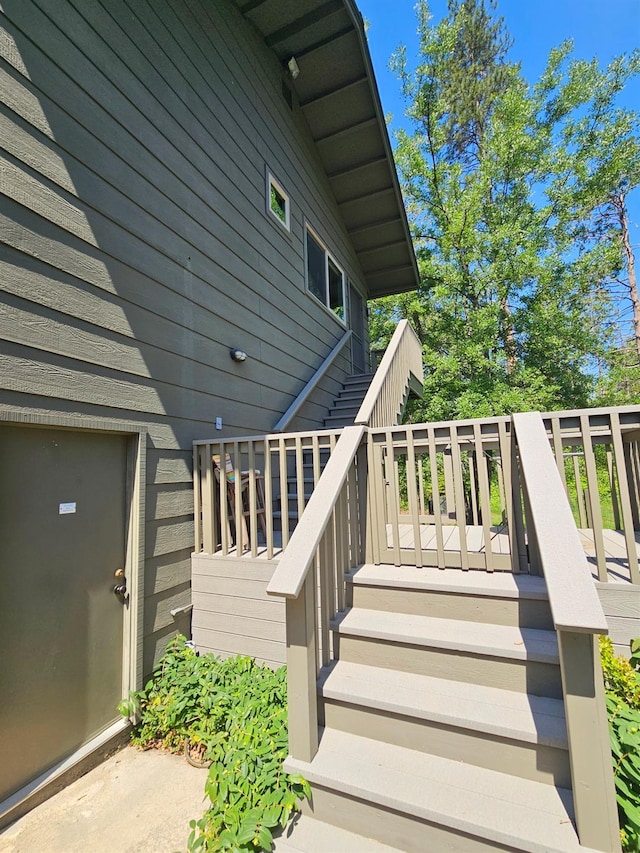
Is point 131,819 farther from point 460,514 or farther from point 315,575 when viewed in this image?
point 460,514

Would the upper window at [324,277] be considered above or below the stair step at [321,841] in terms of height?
above

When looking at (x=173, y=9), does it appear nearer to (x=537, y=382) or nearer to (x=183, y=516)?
(x=183, y=516)

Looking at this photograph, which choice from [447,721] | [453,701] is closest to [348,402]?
[453,701]

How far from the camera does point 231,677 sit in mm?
2703

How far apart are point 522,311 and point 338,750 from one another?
465 inches

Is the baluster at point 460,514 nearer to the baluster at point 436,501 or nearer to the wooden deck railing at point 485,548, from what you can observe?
the wooden deck railing at point 485,548

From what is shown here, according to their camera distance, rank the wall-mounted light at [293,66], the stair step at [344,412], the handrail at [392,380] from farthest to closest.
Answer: the stair step at [344,412] < the wall-mounted light at [293,66] < the handrail at [392,380]

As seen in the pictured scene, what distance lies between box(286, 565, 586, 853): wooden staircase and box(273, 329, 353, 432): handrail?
2.65 m

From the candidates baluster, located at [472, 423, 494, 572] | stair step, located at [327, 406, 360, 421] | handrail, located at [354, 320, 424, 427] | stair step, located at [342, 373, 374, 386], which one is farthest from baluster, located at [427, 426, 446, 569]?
stair step, located at [342, 373, 374, 386]

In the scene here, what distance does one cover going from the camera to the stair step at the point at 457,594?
209cm

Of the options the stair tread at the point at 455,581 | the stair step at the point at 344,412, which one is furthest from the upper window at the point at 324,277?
the stair tread at the point at 455,581

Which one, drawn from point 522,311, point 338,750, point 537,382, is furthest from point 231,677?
point 522,311

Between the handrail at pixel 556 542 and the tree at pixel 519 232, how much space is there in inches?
342

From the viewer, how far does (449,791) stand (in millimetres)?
1598
